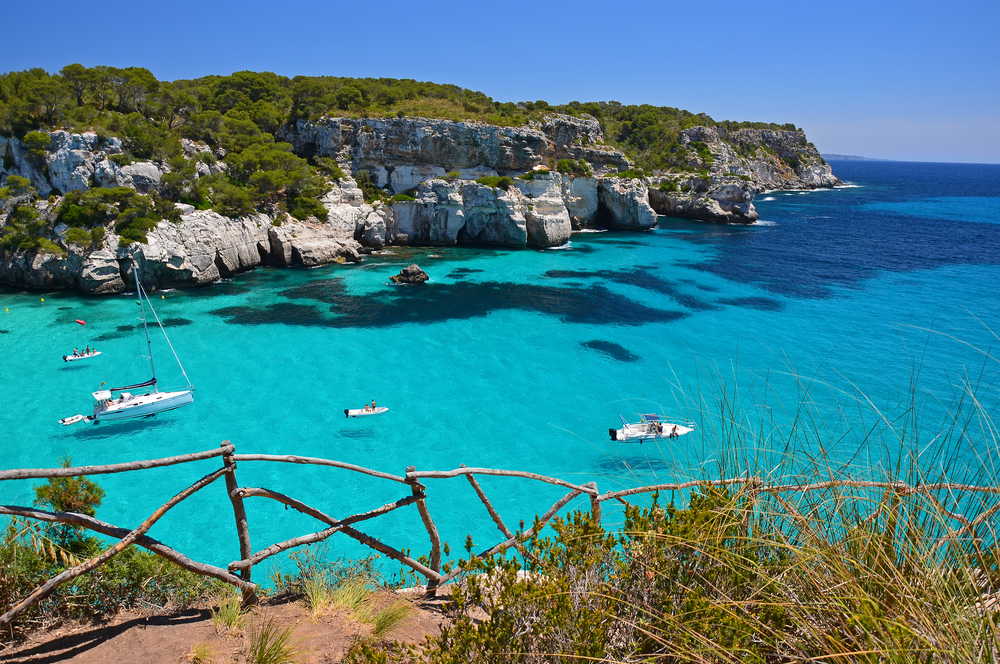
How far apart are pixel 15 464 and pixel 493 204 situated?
33595mm

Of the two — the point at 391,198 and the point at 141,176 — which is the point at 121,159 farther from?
the point at 391,198

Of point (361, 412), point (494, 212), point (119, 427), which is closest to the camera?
point (119, 427)

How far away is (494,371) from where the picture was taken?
1991cm

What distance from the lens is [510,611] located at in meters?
2.76

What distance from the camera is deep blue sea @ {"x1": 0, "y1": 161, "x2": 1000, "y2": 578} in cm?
1217

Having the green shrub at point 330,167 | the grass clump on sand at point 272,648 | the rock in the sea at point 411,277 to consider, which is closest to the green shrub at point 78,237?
the rock in the sea at point 411,277

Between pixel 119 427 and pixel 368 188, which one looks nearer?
pixel 119 427

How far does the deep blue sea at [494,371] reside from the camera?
12172mm

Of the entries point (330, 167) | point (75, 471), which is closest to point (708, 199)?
point (330, 167)

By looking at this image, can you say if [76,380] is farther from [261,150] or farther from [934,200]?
[934,200]

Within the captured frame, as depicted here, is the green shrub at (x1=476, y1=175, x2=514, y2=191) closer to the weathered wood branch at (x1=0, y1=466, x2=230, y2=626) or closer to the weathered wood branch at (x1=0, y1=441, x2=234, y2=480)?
the weathered wood branch at (x1=0, y1=441, x2=234, y2=480)

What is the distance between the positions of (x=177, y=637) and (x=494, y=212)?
40166mm

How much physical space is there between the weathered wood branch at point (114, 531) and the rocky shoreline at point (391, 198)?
29063 mm

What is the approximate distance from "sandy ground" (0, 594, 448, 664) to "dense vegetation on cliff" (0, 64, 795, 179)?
33.2 meters
